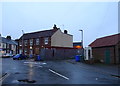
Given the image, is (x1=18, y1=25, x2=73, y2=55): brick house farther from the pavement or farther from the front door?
the pavement

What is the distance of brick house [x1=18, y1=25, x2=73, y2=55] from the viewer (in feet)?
185

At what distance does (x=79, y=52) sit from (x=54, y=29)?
13381 mm

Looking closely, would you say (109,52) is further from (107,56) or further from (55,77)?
(55,77)

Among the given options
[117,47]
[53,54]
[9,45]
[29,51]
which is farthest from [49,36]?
[117,47]

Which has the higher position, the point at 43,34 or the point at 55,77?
the point at 43,34

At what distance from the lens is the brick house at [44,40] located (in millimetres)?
56500

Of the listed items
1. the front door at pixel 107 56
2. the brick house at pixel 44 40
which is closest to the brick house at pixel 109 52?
the front door at pixel 107 56

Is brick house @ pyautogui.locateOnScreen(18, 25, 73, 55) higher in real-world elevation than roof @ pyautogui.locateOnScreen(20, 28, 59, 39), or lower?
lower

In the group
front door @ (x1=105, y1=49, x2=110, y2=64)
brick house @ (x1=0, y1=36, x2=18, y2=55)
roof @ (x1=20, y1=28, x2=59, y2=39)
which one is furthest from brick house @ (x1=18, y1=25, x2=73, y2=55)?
front door @ (x1=105, y1=49, x2=110, y2=64)

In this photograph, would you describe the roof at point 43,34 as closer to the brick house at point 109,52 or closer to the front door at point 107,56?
the brick house at point 109,52

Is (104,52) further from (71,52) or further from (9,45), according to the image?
(9,45)

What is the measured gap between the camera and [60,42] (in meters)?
60.0

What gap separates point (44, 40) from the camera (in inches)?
2247

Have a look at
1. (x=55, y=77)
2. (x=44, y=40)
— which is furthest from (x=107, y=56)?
(x=44, y=40)
